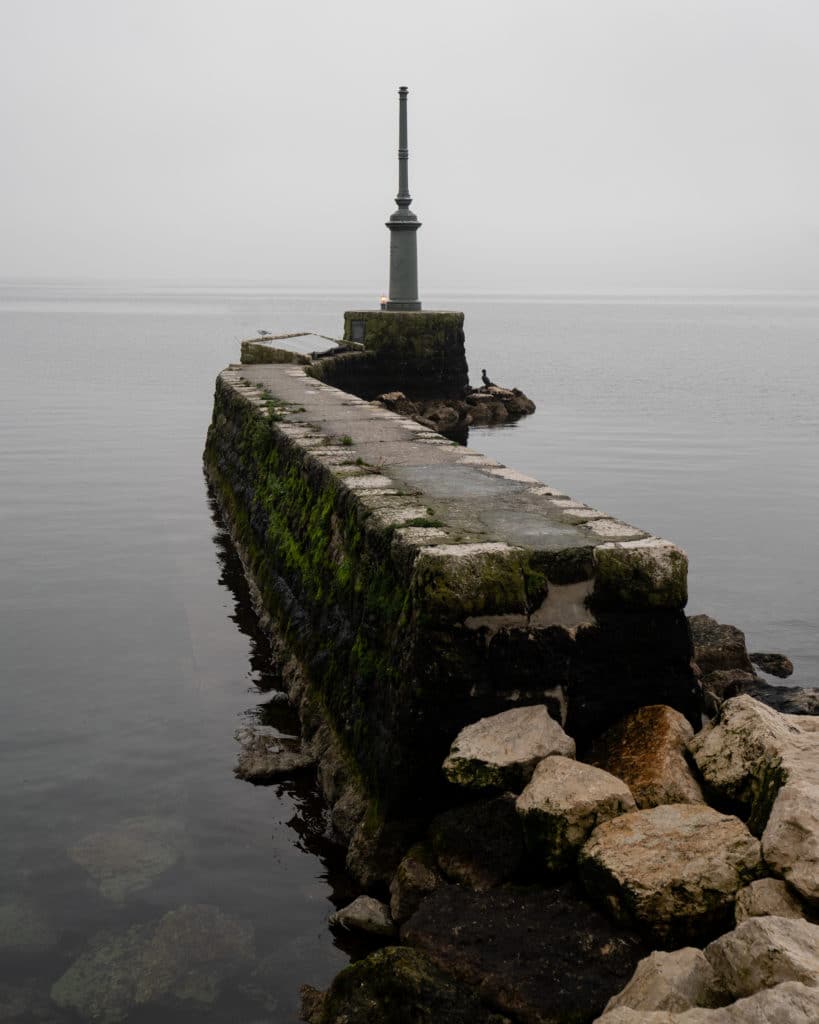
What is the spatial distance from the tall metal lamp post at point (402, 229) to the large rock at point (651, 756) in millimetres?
20091

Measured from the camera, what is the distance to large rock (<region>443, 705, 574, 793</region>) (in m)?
4.27

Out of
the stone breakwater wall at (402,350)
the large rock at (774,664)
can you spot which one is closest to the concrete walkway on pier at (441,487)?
the large rock at (774,664)

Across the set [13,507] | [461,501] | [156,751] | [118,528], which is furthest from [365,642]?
[13,507]

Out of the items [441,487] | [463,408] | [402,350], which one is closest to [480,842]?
[441,487]

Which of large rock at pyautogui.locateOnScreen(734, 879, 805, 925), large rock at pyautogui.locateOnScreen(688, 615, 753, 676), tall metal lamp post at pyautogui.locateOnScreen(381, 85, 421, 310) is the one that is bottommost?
large rock at pyautogui.locateOnScreen(688, 615, 753, 676)

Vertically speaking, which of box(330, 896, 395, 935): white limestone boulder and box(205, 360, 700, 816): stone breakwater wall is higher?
box(205, 360, 700, 816): stone breakwater wall

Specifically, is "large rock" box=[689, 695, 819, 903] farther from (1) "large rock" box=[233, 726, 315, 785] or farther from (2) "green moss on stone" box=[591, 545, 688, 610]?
(1) "large rock" box=[233, 726, 315, 785]

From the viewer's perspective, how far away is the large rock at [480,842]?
408cm

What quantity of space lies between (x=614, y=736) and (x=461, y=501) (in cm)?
182

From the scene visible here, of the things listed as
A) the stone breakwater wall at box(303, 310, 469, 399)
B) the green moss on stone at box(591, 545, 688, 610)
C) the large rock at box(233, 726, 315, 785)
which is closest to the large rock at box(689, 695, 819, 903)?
the green moss on stone at box(591, 545, 688, 610)

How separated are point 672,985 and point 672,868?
592 mm

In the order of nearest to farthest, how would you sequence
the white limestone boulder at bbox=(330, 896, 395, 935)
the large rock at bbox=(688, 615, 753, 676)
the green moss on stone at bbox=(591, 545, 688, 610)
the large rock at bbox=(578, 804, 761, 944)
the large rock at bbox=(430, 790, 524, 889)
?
1. the large rock at bbox=(578, 804, 761, 944)
2. the large rock at bbox=(430, 790, 524, 889)
3. the white limestone boulder at bbox=(330, 896, 395, 935)
4. the green moss on stone at bbox=(591, 545, 688, 610)
5. the large rock at bbox=(688, 615, 753, 676)

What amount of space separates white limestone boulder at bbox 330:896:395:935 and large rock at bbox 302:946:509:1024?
74cm

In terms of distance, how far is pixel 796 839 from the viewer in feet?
11.2
